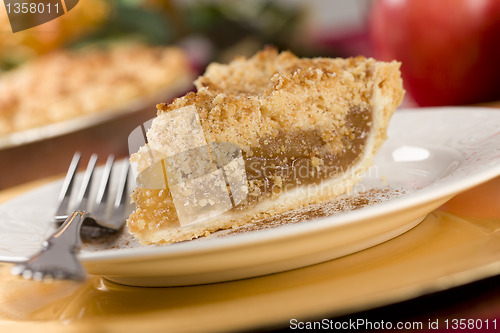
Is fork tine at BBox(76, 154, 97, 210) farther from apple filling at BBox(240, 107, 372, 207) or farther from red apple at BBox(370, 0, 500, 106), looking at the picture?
red apple at BBox(370, 0, 500, 106)

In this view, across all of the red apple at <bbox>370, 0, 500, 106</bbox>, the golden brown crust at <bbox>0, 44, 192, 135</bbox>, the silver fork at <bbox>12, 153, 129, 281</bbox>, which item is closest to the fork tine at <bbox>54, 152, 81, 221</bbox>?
the silver fork at <bbox>12, 153, 129, 281</bbox>

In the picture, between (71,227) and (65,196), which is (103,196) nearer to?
(65,196)

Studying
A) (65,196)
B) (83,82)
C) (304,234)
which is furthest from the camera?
(83,82)

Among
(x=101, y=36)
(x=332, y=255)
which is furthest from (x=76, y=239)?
(x=101, y=36)

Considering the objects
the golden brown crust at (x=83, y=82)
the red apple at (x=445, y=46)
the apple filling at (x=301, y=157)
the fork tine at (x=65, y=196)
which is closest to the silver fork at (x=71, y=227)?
the fork tine at (x=65, y=196)

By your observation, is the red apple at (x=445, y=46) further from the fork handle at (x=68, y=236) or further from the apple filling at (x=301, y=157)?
the fork handle at (x=68, y=236)

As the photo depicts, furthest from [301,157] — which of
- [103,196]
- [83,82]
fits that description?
[83,82]
